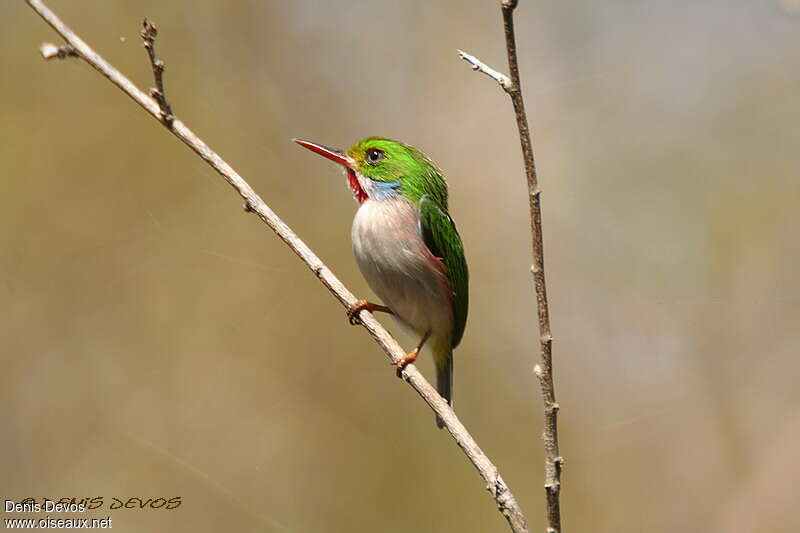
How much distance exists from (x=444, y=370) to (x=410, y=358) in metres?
0.93

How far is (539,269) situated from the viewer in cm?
234

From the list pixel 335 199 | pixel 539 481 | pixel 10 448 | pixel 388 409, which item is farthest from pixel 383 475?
pixel 10 448

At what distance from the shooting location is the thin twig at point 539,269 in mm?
2222

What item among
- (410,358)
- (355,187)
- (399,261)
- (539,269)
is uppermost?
(355,187)

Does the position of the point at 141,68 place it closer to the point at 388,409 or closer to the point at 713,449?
the point at 388,409

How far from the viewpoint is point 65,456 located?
221 inches

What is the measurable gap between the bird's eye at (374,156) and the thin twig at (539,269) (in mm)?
1810

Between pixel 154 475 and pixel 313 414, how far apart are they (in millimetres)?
1222

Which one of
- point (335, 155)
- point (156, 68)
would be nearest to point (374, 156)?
point (335, 155)

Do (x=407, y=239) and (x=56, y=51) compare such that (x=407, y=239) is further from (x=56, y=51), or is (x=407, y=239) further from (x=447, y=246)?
(x=56, y=51)

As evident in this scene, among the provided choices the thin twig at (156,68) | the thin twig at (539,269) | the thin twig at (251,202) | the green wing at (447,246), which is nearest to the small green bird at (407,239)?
the green wing at (447,246)

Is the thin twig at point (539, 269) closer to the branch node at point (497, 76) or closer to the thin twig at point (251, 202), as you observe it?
the branch node at point (497, 76)

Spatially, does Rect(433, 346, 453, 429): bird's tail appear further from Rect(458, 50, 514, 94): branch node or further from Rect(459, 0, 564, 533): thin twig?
Rect(458, 50, 514, 94): branch node

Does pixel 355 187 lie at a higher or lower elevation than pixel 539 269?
higher
